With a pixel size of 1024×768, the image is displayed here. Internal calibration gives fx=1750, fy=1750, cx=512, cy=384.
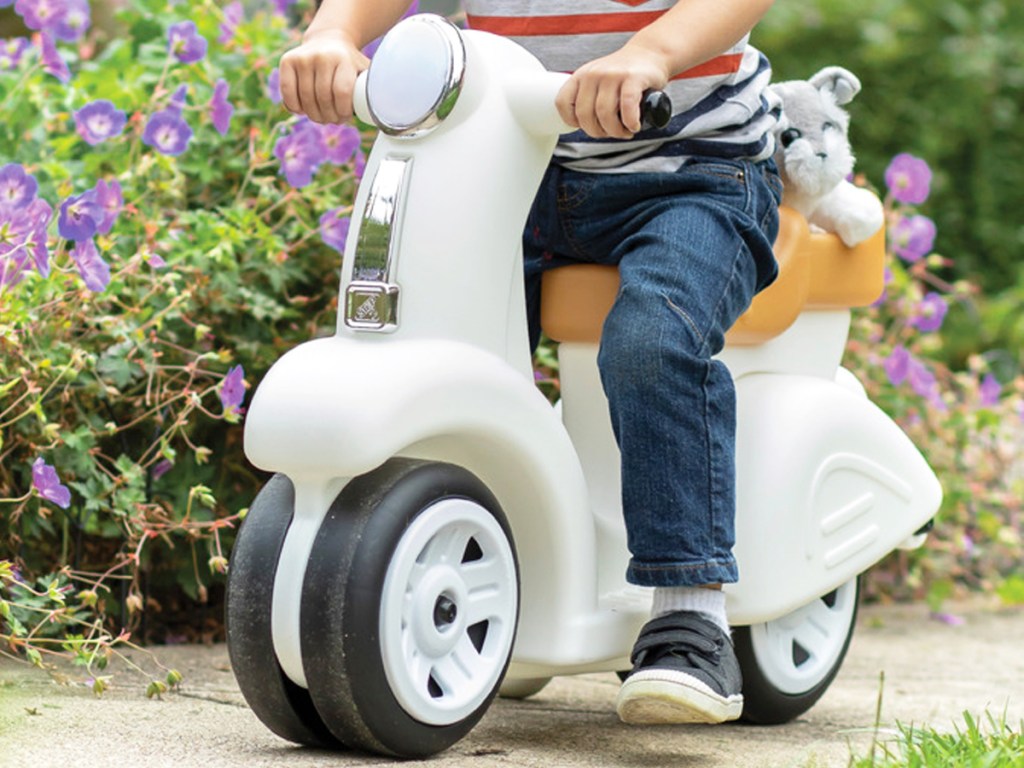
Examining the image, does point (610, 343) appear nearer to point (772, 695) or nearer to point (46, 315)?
point (772, 695)

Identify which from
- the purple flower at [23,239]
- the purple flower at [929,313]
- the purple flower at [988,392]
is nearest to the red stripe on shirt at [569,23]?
the purple flower at [23,239]

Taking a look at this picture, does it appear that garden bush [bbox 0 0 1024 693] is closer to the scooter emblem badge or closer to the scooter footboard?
the scooter emblem badge

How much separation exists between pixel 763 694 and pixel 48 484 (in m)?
1.08

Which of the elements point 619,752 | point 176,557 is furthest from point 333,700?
point 176,557

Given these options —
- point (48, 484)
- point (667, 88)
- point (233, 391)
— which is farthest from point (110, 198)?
point (667, 88)

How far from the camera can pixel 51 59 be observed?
10.1ft

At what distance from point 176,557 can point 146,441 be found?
0.68 feet

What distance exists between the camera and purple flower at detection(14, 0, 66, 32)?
3102mm

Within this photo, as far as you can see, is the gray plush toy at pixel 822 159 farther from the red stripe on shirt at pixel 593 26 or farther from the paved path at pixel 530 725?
the paved path at pixel 530 725

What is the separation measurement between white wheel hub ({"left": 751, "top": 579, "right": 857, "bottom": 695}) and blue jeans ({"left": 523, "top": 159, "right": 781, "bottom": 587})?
0.40m

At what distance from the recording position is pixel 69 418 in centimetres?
282

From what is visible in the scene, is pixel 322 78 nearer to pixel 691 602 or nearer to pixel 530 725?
pixel 691 602

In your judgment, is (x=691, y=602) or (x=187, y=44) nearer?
(x=691, y=602)

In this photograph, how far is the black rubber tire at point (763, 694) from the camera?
8.45 ft
